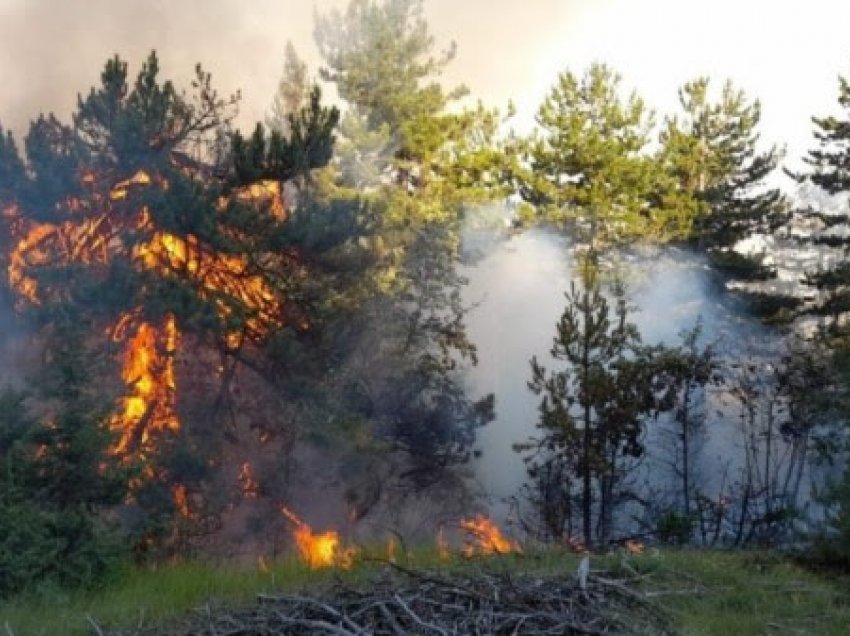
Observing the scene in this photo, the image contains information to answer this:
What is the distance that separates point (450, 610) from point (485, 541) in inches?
307

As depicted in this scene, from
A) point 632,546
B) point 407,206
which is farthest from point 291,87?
point 632,546

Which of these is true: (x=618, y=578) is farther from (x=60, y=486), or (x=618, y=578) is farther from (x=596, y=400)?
(x=596, y=400)

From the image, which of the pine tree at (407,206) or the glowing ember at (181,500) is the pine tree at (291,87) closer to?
the pine tree at (407,206)

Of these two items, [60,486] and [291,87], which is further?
[291,87]

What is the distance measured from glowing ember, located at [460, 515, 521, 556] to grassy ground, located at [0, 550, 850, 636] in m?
0.81

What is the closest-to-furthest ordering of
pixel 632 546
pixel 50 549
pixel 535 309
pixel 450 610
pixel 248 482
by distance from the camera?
1. pixel 450 610
2. pixel 50 549
3. pixel 632 546
4. pixel 248 482
5. pixel 535 309

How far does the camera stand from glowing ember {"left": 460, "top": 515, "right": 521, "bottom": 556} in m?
10.5

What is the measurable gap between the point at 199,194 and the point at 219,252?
Answer: 1089 mm

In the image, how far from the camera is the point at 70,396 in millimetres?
9422

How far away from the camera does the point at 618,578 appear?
713 centimetres

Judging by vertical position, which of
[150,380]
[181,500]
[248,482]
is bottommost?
[181,500]

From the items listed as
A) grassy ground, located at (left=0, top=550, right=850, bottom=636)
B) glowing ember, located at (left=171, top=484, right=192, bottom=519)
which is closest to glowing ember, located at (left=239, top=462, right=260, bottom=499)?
glowing ember, located at (left=171, top=484, right=192, bottom=519)

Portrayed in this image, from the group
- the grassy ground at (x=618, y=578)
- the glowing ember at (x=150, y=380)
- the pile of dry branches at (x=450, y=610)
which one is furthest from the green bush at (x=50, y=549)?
the glowing ember at (x=150, y=380)

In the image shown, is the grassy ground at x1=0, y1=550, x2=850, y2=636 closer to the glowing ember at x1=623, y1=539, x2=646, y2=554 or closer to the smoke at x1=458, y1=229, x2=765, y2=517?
the glowing ember at x1=623, y1=539, x2=646, y2=554
